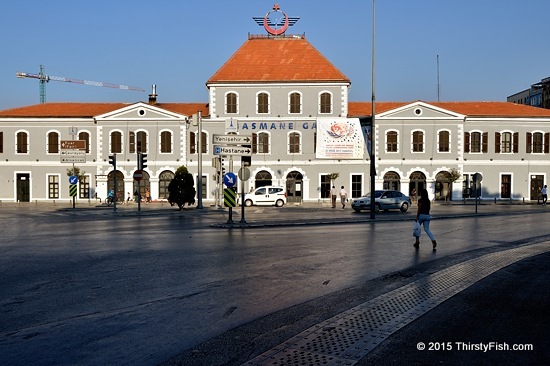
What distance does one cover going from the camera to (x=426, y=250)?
15539 millimetres

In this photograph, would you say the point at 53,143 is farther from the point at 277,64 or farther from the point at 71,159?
the point at 277,64

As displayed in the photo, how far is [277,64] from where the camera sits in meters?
53.0

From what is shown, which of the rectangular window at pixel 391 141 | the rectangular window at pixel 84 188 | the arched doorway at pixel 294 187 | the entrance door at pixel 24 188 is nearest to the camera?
the rectangular window at pixel 391 141

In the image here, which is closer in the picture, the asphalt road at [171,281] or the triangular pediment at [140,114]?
the asphalt road at [171,281]

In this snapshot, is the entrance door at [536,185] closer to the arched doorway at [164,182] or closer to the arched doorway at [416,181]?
the arched doorway at [416,181]

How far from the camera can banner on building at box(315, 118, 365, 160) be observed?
50.5 m

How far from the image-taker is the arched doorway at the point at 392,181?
169 ft

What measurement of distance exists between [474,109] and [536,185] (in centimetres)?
969

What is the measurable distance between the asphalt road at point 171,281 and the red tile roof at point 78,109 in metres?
34.3

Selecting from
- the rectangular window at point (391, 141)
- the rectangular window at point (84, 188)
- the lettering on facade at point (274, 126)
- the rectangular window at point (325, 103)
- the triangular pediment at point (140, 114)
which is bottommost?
the rectangular window at point (84, 188)

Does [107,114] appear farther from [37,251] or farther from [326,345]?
[326,345]

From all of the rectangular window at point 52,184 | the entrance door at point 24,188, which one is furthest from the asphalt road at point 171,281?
the entrance door at point 24,188

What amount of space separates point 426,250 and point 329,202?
3491cm

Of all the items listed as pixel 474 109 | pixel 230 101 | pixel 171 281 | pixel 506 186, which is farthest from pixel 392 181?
pixel 171 281
